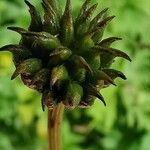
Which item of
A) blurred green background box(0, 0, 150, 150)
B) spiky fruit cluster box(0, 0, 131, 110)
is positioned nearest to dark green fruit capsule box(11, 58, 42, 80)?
spiky fruit cluster box(0, 0, 131, 110)

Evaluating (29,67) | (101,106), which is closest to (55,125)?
(29,67)

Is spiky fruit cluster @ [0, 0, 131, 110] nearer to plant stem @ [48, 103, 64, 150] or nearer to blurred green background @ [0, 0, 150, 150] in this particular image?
plant stem @ [48, 103, 64, 150]

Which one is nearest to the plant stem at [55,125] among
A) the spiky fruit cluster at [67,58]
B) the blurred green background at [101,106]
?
the spiky fruit cluster at [67,58]

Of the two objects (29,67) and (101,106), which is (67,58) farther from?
(101,106)

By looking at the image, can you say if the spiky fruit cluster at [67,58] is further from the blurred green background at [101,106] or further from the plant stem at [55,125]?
the blurred green background at [101,106]

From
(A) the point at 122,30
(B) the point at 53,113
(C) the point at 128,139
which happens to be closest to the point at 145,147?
(C) the point at 128,139

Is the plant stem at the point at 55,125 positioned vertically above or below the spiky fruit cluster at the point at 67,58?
below

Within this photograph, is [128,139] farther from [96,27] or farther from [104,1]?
[96,27]
